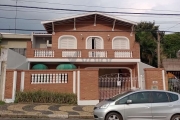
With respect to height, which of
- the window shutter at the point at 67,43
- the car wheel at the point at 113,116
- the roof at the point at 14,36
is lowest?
the car wheel at the point at 113,116

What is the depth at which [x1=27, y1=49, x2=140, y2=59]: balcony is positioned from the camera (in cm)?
1850

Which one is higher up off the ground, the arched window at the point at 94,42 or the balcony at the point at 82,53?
the arched window at the point at 94,42

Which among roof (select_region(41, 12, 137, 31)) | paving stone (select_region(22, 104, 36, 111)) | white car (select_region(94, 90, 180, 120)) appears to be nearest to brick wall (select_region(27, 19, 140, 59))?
roof (select_region(41, 12, 137, 31))

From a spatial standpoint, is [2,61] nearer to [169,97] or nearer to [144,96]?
[144,96]

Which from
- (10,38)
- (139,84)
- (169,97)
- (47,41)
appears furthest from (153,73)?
(10,38)

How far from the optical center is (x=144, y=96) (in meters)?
7.82

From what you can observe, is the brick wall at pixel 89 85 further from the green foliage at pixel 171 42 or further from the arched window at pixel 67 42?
the green foliage at pixel 171 42

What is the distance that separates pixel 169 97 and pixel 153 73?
5.38 m

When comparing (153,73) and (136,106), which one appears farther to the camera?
(153,73)

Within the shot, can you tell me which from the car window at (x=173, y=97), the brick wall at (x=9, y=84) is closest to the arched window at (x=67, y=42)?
the brick wall at (x=9, y=84)

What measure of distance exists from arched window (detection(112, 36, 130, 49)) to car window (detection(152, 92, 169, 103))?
13141 mm

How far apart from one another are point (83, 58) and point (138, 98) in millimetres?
11351

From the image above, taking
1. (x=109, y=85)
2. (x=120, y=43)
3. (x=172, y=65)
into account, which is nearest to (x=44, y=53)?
(x=120, y=43)

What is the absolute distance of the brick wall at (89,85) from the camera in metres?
12.3
